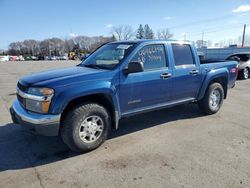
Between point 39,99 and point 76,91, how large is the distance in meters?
0.55

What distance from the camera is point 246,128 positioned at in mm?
5070

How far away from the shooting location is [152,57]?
4695 millimetres

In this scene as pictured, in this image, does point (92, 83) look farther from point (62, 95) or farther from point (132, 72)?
point (132, 72)

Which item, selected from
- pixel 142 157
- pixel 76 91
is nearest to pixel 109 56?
pixel 76 91

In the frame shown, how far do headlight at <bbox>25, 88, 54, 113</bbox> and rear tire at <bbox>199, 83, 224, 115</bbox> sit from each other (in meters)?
3.81

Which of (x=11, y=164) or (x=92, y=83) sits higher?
Answer: (x=92, y=83)

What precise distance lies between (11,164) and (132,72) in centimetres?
242

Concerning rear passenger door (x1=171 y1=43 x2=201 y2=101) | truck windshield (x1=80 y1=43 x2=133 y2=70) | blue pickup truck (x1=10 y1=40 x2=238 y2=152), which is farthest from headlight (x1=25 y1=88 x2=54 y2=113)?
rear passenger door (x1=171 y1=43 x2=201 y2=101)

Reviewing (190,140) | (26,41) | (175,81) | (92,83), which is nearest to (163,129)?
(190,140)

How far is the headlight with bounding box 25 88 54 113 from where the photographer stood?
353 cm

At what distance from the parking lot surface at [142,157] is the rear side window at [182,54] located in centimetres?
136

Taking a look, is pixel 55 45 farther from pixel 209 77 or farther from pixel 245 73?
pixel 209 77

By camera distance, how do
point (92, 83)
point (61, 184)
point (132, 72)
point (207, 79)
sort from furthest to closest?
point (207, 79) < point (132, 72) < point (92, 83) < point (61, 184)

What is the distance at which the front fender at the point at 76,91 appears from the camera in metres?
3.56
